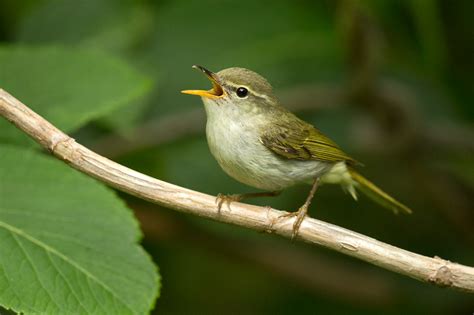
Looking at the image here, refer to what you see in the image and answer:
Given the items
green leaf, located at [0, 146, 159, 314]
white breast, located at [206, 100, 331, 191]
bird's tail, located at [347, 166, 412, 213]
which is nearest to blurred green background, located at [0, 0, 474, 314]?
bird's tail, located at [347, 166, 412, 213]

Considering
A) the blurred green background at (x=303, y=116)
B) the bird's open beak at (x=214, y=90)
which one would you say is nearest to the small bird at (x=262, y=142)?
the bird's open beak at (x=214, y=90)

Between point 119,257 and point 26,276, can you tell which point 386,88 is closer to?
point 119,257

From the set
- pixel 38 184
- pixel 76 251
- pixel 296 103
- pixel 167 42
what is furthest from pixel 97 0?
pixel 76 251

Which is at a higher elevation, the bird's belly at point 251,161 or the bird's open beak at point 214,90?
the bird's open beak at point 214,90

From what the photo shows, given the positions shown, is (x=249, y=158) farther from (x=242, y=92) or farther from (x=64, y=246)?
(x=64, y=246)

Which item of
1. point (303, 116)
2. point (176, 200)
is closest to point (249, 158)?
point (176, 200)

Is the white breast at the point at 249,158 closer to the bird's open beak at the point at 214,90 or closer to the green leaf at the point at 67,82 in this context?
the bird's open beak at the point at 214,90
